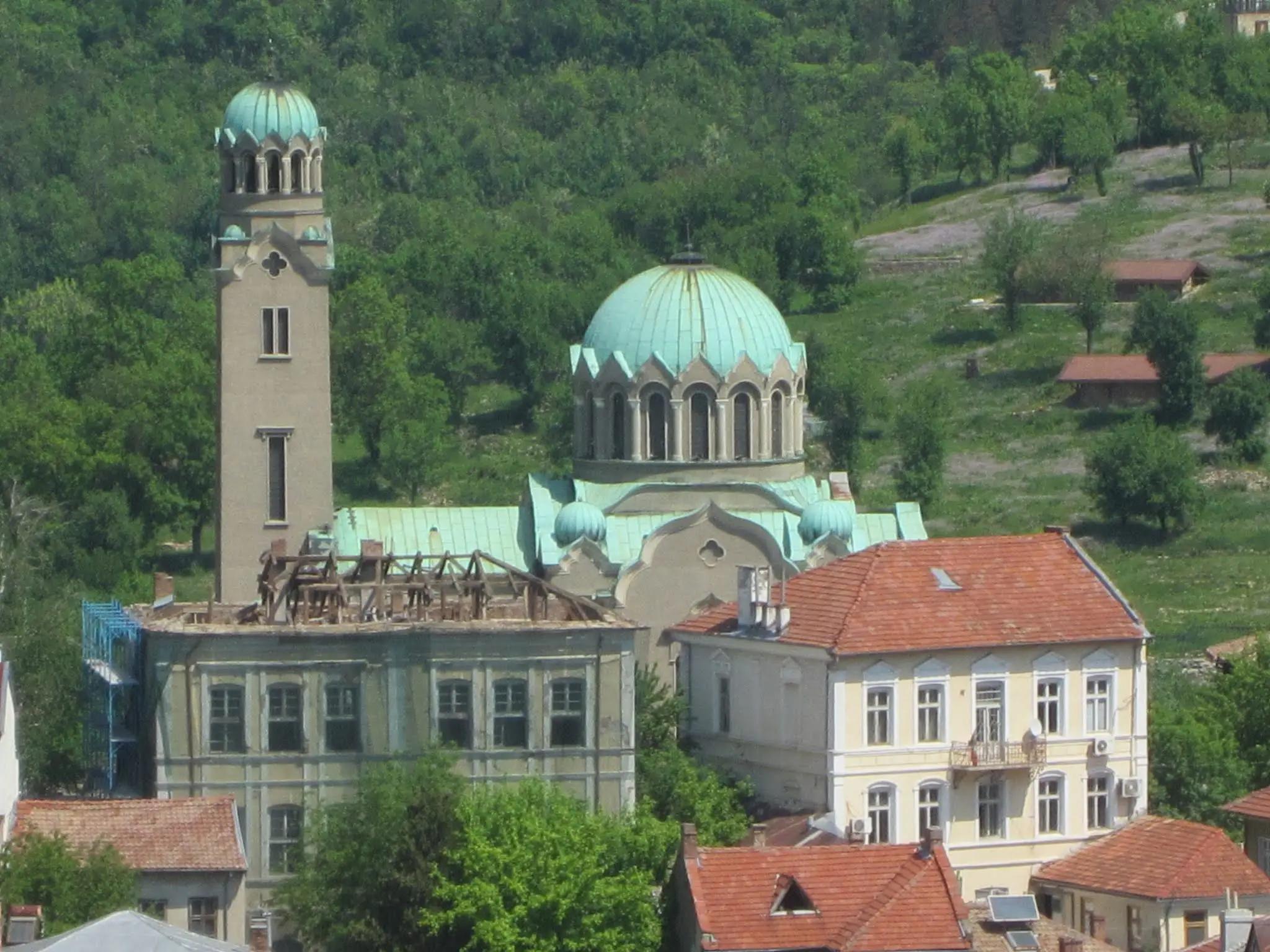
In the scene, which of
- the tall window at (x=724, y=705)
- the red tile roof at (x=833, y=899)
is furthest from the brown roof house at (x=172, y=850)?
the tall window at (x=724, y=705)

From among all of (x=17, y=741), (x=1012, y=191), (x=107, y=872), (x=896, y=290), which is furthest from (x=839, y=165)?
(x=107, y=872)

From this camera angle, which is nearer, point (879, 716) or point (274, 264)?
point (879, 716)

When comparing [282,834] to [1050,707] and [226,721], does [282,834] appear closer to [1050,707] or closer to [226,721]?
[226,721]

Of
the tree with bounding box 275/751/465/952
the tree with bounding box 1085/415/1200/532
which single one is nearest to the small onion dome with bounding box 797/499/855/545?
the tree with bounding box 275/751/465/952

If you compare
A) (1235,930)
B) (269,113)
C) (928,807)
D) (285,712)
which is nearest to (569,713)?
(285,712)

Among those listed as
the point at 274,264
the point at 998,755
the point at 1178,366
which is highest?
the point at 274,264

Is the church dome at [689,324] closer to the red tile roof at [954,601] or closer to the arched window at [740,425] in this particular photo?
the arched window at [740,425]
